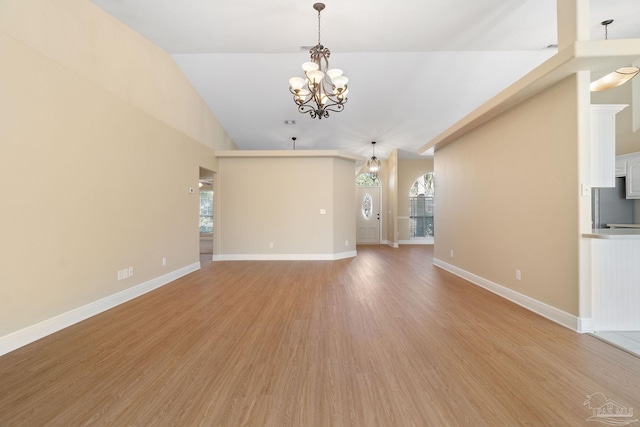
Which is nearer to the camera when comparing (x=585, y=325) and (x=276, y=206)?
(x=585, y=325)

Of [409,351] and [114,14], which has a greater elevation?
[114,14]

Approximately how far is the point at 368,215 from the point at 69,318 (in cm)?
861

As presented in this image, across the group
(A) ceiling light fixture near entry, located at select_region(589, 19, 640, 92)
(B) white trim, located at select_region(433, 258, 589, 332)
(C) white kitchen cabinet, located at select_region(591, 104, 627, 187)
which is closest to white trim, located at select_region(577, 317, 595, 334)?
(B) white trim, located at select_region(433, 258, 589, 332)

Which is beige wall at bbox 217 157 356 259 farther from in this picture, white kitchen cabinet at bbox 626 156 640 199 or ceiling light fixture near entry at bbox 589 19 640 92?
white kitchen cabinet at bbox 626 156 640 199

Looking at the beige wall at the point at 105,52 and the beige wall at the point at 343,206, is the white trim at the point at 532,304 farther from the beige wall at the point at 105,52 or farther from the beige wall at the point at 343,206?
the beige wall at the point at 105,52

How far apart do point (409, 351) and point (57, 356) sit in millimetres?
2694

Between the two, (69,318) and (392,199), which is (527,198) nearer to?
(69,318)

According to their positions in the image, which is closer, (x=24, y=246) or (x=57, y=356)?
(x=57, y=356)

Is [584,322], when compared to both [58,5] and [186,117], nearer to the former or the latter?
[58,5]

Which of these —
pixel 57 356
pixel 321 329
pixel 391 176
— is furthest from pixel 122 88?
pixel 391 176

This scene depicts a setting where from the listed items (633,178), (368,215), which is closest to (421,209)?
(368,215)

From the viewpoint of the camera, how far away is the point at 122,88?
3.38m

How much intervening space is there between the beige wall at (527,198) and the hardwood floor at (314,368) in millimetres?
532

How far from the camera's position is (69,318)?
2.58m
